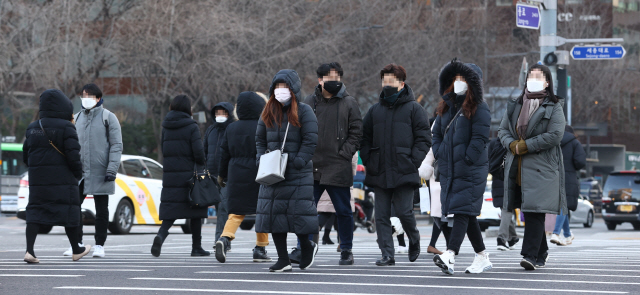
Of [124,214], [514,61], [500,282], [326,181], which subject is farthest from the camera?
[514,61]

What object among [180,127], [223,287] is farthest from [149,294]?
[180,127]

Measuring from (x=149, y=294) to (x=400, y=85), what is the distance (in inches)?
144

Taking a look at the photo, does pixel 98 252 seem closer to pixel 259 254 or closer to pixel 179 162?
pixel 179 162

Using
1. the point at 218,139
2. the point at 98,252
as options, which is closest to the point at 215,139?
the point at 218,139

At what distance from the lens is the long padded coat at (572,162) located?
1385 cm

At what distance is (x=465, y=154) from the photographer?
8891 mm

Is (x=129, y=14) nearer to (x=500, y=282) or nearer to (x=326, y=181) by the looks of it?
(x=326, y=181)

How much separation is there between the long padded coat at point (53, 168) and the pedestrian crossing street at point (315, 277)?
0.49m

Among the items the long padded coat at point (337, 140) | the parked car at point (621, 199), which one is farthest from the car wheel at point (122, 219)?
the parked car at point (621, 199)

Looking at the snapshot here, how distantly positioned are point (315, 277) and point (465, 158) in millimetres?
1593

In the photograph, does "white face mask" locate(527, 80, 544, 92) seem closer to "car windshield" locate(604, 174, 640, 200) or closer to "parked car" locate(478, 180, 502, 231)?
"parked car" locate(478, 180, 502, 231)

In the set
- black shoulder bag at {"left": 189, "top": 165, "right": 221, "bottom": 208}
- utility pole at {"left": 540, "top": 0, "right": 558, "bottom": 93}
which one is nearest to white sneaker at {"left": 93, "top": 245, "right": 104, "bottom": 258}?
black shoulder bag at {"left": 189, "top": 165, "right": 221, "bottom": 208}

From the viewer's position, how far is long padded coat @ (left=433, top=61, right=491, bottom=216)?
882 centimetres

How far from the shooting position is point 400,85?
32.8 ft
